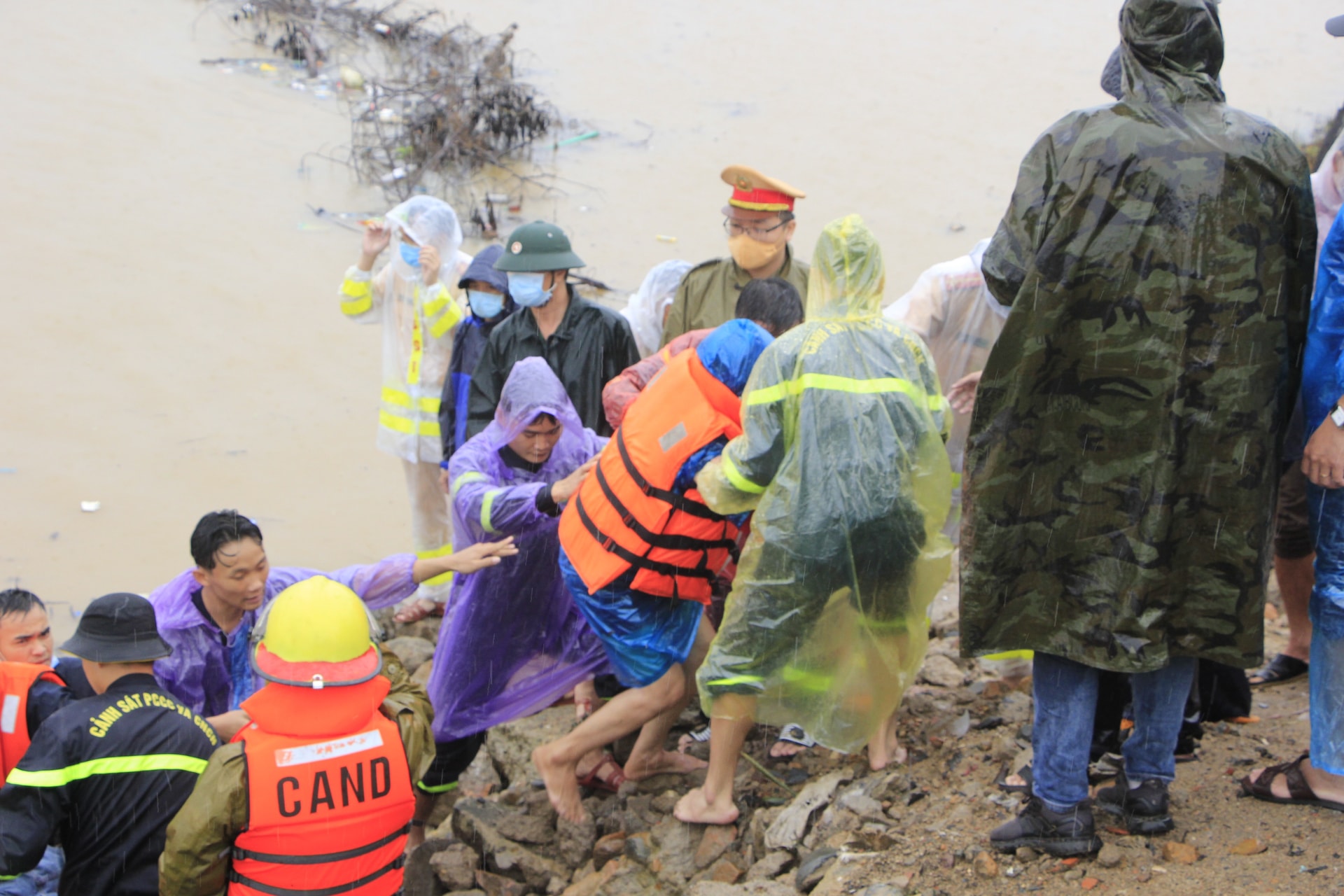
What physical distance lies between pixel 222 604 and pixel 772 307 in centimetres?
174

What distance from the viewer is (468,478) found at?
3.30 metres

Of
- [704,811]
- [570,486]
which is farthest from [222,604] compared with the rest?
[704,811]

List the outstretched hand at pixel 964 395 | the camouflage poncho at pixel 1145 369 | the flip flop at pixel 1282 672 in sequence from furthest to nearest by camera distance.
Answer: the flip flop at pixel 1282 672
the outstretched hand at pixel 964 395
the camouflage poncho at pixel 1145 369

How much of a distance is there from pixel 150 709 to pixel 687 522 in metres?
1.36

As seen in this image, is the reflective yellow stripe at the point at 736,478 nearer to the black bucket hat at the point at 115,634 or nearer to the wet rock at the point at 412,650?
the black bucket hat at the point at 115,634

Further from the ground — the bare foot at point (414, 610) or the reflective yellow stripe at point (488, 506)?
the reflective yellow stripe at point (488, 506)

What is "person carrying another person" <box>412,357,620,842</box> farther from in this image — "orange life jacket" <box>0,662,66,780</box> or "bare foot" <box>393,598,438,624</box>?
"bare foot" <box>393,598,438,624</box>

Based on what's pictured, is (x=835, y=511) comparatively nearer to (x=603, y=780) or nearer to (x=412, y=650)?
(x=603, y=780)

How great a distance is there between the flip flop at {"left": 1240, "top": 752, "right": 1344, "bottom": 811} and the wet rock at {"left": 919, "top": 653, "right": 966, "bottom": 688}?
1220 millimetres

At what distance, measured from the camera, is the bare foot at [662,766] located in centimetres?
356

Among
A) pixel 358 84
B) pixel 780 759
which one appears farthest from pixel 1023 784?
pixel 358 84

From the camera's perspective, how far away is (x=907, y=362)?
287 centimetres

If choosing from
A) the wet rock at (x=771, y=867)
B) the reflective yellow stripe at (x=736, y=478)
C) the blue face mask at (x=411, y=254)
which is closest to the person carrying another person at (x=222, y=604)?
the reflective yellow stripe at (x=736, y=478)

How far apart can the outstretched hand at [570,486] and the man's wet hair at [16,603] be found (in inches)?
55.1
